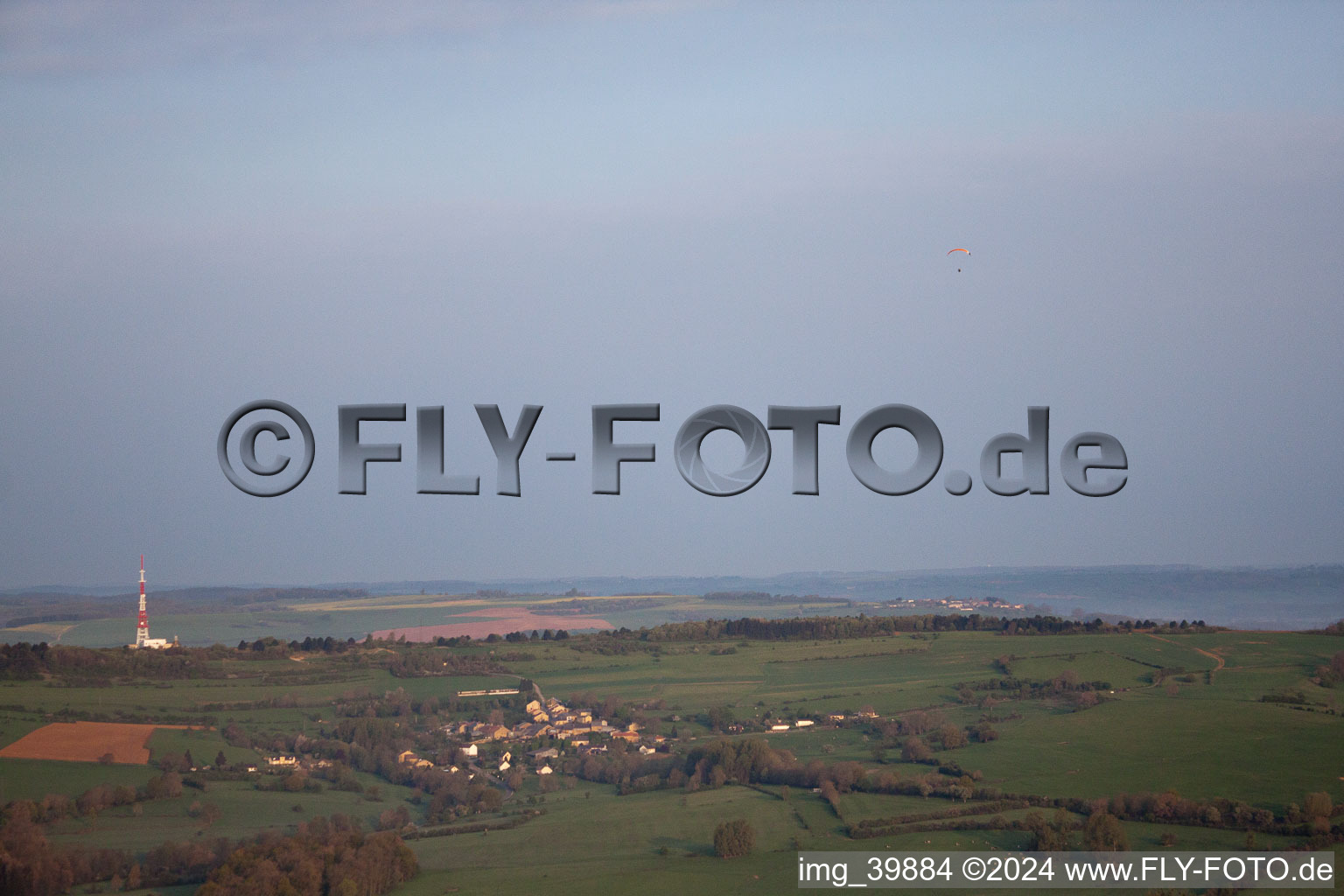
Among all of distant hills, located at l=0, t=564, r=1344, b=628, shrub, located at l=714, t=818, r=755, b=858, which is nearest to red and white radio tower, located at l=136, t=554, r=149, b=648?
distant hills, located at l=0, t=564, r=1344, b=628

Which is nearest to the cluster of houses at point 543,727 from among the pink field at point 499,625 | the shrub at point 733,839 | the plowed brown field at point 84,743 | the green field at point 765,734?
the green field at point 765,734

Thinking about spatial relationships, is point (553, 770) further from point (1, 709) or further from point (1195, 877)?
point (1195, 877)

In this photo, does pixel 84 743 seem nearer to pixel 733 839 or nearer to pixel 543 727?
pixel 543 727

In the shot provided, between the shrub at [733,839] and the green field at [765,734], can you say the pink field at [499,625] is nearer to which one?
the green field at [765,734]

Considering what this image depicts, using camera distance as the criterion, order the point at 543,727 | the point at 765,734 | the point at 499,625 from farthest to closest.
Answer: the point at 499,625, the point at 543,727, the point at 765,734

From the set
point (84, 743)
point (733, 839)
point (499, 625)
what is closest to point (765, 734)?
point (733, 839)

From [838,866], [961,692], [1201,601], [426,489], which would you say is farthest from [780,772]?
[426,489]

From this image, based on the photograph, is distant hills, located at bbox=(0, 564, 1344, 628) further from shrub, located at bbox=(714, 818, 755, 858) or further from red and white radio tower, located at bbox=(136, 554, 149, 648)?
shrub, located at bbox=(714, 818, 755, 858)
